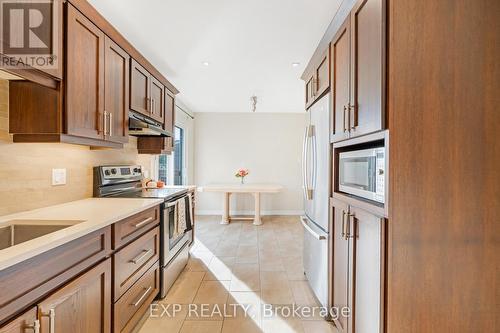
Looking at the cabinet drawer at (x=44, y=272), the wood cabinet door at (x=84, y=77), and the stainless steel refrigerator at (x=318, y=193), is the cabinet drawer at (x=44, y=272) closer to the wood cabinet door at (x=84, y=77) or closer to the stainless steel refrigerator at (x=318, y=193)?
the wood cabinet door at (x=84, y=77)

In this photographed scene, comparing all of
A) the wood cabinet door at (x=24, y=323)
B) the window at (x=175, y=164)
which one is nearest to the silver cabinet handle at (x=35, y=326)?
the wood cabinet door at (x=24, y=323)

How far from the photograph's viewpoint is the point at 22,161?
1.57 meters

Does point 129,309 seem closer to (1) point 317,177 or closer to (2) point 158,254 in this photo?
(2) point 158,254

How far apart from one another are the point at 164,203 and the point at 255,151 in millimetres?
3901

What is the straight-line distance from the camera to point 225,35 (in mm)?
2320

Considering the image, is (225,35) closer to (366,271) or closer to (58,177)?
(58,177)

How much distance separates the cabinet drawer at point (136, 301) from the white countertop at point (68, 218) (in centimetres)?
59

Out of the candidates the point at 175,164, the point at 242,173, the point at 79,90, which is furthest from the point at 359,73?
the point at 242,173

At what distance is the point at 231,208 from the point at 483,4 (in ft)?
17.7

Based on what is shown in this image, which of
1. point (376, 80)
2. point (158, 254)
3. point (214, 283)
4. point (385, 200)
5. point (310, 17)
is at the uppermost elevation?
point (310, 17)

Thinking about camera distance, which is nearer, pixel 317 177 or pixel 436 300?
pixel 436 300

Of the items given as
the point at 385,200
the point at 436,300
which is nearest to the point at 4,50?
the point at 385,200

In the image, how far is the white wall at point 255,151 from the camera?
237 inches

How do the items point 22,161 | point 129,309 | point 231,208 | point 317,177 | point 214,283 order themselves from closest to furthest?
1. point 22,161
2. point 129,309
3. point 317,177
4. point 214,283
5. point 231,208
